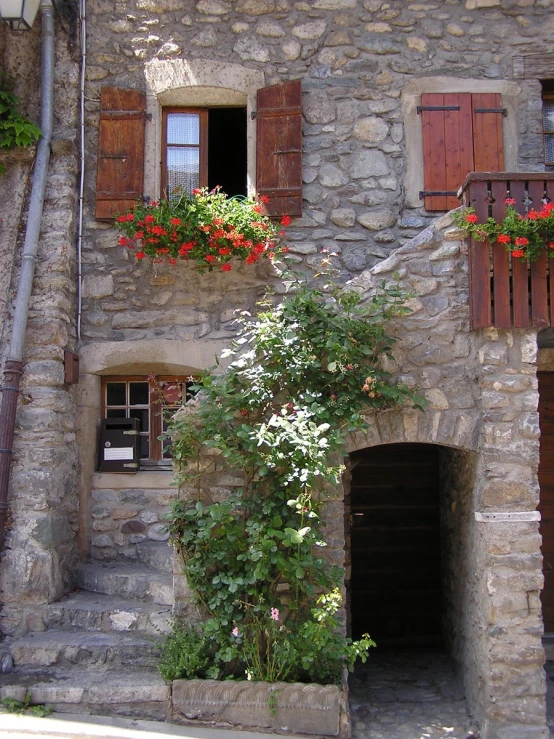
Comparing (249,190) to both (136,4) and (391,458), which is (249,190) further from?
(391,458)

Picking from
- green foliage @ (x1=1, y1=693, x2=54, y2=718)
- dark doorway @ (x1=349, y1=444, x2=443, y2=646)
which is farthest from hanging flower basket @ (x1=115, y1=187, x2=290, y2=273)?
green foliage @ (x1=1, y1=693, x2=54, y2=718)

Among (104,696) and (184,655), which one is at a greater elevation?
(184,655)

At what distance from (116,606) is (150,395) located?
68.2 inches

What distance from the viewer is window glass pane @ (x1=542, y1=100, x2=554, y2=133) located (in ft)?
21.1

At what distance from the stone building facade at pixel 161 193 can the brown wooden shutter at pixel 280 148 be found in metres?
0.12

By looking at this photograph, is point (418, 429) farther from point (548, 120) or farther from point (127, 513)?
point (548, 120)

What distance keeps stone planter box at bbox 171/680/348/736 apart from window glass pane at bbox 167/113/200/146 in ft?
14.3

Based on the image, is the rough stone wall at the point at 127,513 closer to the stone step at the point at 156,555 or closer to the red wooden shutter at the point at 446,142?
the stone step at the point at 156,555

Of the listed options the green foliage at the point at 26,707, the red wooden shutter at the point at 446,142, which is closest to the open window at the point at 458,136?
the red wooden shutter at the point at 446,142

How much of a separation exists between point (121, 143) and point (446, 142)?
2712 mm

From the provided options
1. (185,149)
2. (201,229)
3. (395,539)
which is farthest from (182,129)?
(395,539)

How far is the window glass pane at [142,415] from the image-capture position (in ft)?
19.9

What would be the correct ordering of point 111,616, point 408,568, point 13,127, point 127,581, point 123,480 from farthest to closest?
point 408,568
point 123,480
point 13,127
point 127,581
point 111,616

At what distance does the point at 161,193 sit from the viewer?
6.22 metres
